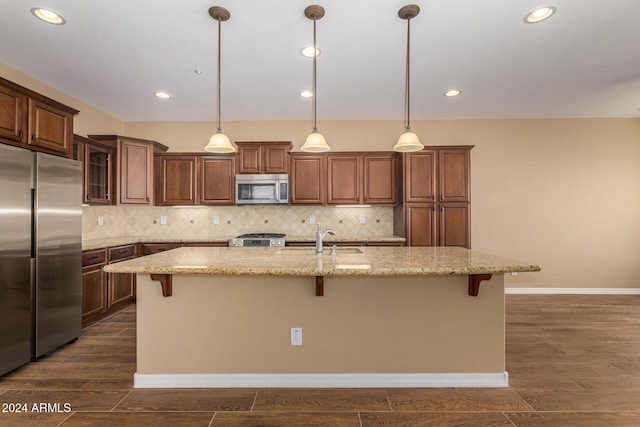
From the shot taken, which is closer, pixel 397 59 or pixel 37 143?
pixel 37 143

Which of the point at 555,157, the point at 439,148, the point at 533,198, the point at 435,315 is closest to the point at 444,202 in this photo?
the point at 439,148

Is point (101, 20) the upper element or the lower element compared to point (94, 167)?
upper

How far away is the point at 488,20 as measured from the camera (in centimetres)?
240

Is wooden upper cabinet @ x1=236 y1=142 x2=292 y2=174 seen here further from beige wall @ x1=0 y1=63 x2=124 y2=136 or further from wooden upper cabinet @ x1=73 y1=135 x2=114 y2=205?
beige wall @ x1=0 y1=63 x2=124 y2=136

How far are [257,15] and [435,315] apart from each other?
101 inches

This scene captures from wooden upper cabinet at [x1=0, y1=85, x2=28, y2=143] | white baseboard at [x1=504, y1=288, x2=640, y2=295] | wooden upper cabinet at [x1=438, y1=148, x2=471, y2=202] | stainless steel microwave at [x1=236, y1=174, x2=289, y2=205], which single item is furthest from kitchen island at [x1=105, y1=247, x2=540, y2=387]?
white baseboard at [x1=504, y1=288, x2=640, y2=295]

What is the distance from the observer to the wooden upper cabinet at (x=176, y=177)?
180 inches

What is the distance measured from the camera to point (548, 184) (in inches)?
189

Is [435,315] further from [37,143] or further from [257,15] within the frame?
[37,143]

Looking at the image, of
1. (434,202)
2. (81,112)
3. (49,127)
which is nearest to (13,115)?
(49,127)

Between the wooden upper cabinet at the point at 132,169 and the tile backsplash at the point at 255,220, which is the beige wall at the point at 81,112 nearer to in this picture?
the wooden upper cabinet at the point at 132,169

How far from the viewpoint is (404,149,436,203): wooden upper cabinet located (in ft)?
14.1

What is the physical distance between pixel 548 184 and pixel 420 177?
2162 millimetres

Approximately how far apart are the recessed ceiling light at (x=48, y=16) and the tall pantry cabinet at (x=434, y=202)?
3.72 metres
